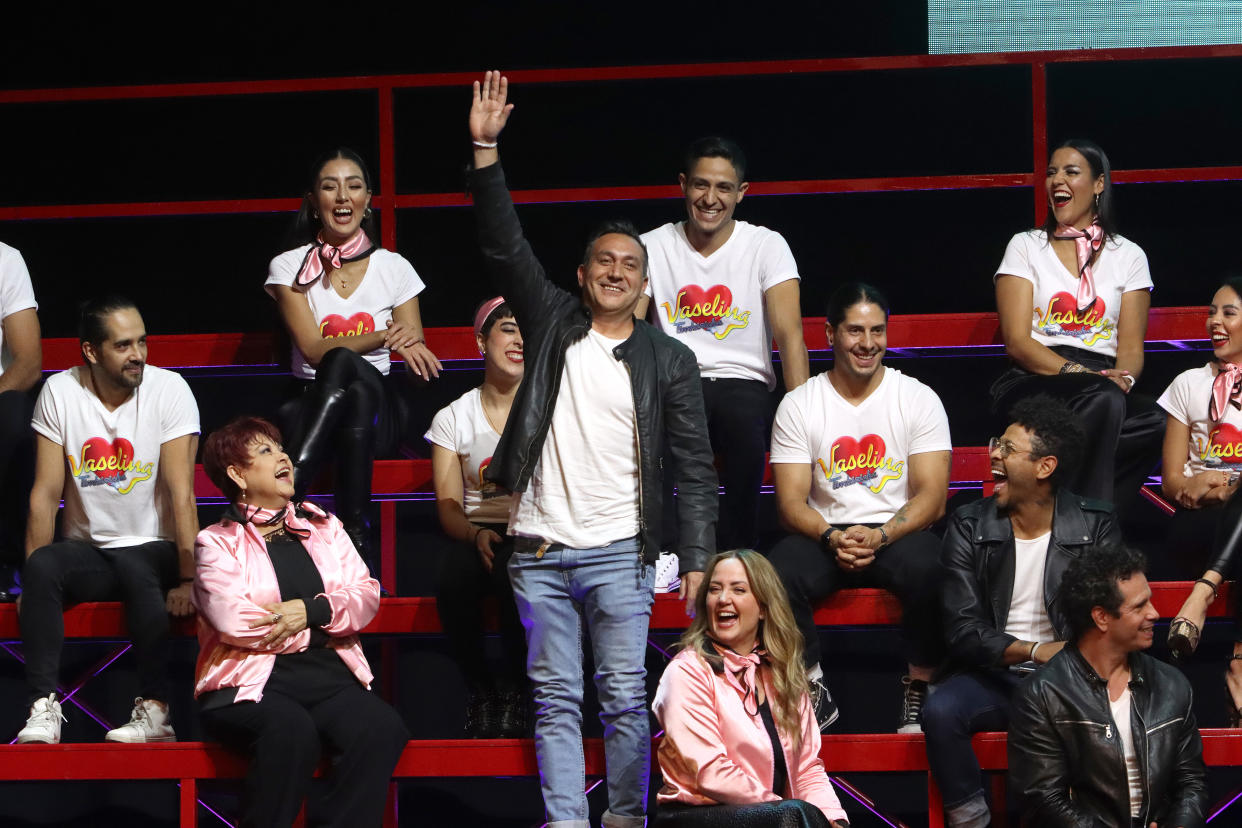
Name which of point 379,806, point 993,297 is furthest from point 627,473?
→ point 993,297

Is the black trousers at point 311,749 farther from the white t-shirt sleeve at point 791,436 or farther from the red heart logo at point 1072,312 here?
the red heart logo at point 1072,312

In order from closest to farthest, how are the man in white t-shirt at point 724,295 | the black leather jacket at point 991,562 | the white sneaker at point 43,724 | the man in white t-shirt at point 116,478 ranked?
the black leather jacket at point 991,562
the white sneaker at point 43,724
the man in white t-shirt at point 116,478
the man in white t-shirt at point 724,295

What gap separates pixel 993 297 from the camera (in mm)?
5285

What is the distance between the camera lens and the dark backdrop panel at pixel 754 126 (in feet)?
17.6

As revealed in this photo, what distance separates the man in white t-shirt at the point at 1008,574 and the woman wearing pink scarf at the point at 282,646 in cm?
115

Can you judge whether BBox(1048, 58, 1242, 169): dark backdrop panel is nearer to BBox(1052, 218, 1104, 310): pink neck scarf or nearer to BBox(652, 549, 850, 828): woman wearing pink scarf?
BBox(1052, 218, 1104, 310): pink neck scarf

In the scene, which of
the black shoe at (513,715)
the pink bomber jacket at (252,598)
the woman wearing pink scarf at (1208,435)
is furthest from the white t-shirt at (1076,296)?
the pink bomber jacket at (252,598)

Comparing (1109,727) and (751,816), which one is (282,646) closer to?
(751,816)

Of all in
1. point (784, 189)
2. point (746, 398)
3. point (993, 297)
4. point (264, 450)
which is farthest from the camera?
point (993, 297)

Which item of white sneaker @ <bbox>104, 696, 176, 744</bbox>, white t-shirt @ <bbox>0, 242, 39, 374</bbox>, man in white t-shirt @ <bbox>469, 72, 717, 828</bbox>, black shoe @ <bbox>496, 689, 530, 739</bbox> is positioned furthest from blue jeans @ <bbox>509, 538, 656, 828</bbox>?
white t-shirt @ <bbox>0, 242, 39, 374</bbox>

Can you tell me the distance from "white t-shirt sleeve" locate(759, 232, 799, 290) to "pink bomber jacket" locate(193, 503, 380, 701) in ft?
4.34

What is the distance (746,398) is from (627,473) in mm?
809

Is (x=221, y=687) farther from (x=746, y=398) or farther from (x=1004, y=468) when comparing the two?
(x=1004, y=468)

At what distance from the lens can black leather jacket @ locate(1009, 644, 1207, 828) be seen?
9.88 feet
